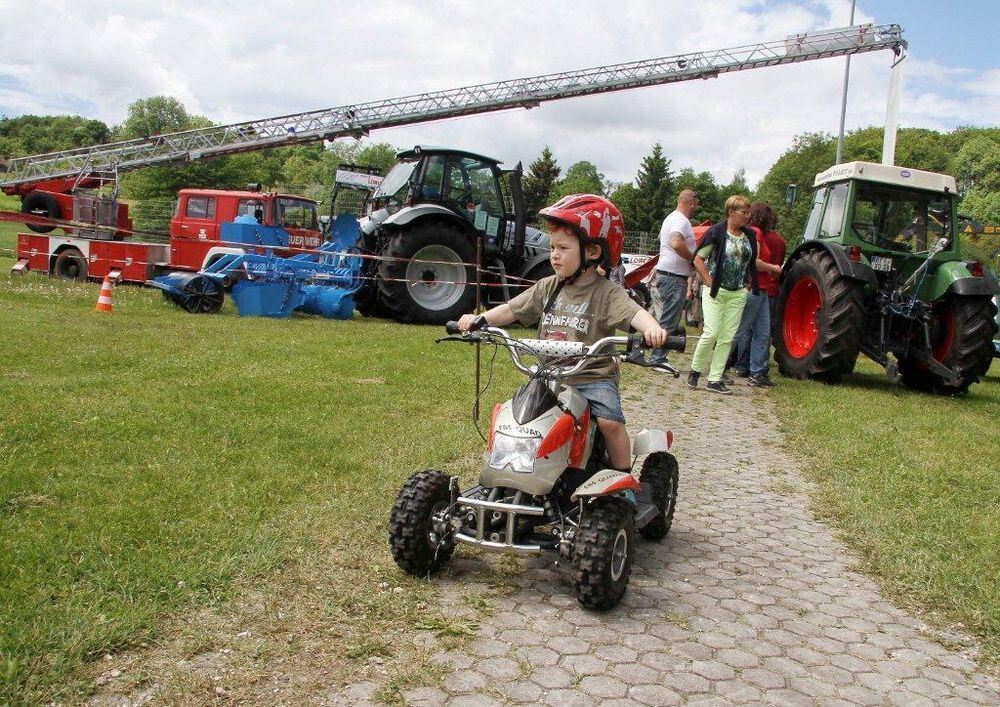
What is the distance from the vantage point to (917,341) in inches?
385

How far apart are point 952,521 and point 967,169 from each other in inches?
3418

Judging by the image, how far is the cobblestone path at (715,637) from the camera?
2.88 meters

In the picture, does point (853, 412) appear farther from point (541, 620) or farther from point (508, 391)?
point (541, 620)

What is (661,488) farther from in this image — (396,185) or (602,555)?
(396,185)

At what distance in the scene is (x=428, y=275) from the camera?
13992 mm

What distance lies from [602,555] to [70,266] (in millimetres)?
15933

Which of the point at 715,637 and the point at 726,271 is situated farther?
the point at 726,271

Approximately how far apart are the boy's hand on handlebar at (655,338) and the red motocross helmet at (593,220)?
0.58 m

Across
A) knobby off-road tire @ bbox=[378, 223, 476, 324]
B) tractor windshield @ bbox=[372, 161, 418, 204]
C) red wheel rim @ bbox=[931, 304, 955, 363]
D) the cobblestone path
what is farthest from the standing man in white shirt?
tractor windshield @ bbox=[372, 161, 418, 204]

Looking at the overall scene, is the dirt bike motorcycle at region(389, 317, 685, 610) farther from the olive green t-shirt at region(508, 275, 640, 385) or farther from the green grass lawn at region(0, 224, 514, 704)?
the green grass lawn at region(0, 224, 514, 704)

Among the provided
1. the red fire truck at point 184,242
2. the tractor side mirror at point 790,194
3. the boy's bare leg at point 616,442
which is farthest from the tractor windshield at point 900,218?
the red fire truck at point 184,242

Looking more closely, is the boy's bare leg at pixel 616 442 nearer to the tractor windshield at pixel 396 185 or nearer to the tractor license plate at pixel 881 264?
the tractor license plate at pixel 881 264

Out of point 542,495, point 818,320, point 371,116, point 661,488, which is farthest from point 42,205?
point 542,495

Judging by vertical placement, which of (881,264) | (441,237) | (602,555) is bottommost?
(602,555)
